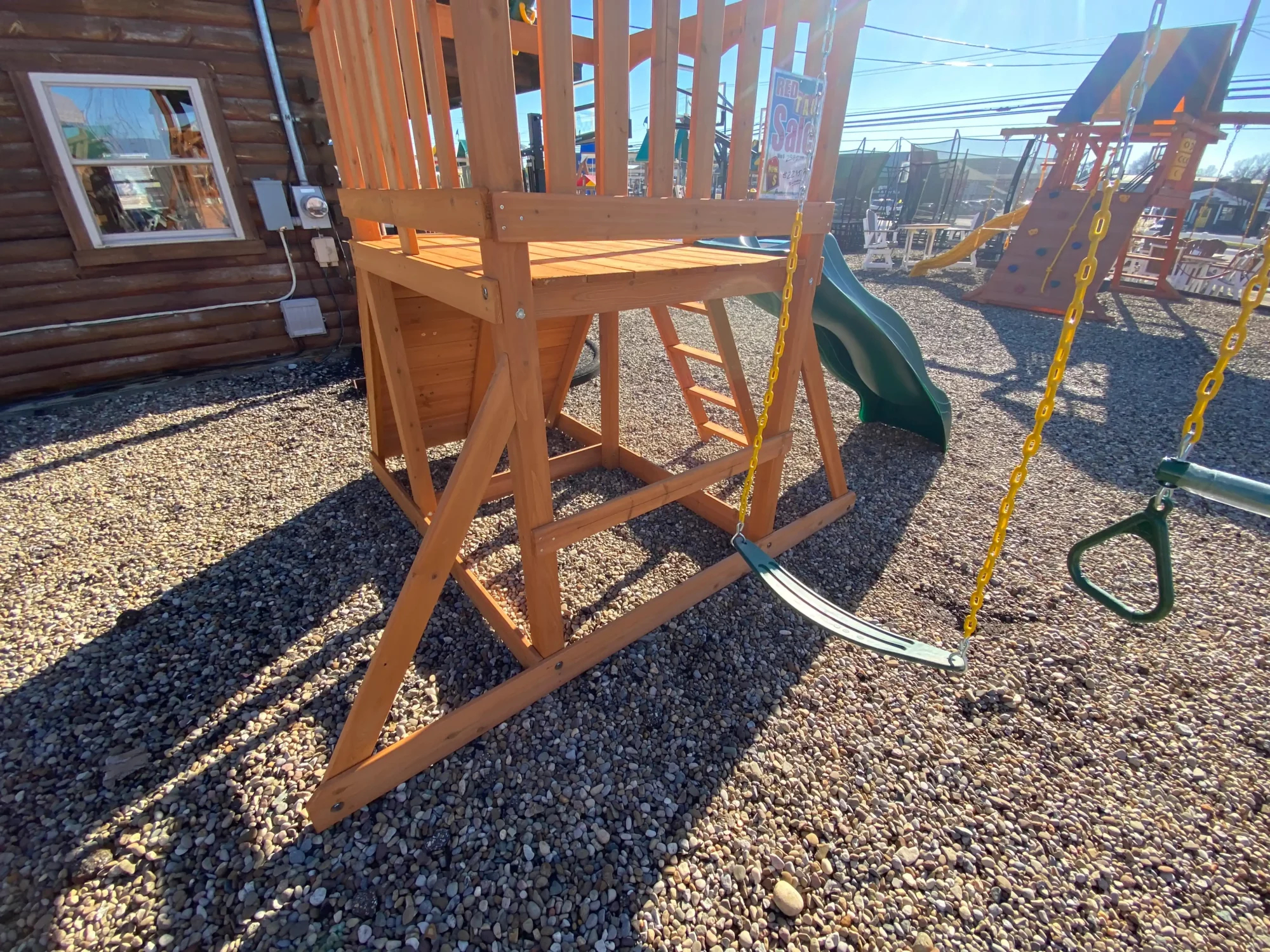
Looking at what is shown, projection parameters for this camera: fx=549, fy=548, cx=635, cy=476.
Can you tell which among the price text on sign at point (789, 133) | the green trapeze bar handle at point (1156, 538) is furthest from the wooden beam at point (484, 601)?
the green trapeze bar handle at point (1156, 538)

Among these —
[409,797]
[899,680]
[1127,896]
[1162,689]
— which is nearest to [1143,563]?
[1162,689]

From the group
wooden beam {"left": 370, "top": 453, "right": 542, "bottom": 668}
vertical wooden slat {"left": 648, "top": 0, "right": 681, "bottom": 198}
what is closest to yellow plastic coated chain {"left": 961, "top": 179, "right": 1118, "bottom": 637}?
vertical wooden slat {"left": 648, "top": 0, "right": 681, "bottom": 198}

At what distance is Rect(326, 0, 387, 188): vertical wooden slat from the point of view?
6.77 feet

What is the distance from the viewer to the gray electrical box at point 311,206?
5.18 m

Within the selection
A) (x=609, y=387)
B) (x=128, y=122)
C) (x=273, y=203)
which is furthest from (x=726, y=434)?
(x=128, y=122)

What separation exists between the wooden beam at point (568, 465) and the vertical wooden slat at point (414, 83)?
6.34 feet

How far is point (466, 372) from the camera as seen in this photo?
11.3 ft

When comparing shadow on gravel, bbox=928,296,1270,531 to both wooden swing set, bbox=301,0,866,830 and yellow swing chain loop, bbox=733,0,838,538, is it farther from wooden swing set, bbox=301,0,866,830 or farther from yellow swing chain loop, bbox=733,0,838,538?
yellow swing chain loop, bbox=733,0,838,538

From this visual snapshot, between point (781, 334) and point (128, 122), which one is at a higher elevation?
point (128, 122)

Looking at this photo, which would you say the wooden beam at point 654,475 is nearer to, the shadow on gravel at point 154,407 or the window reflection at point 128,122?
the shadow on gravel at point 154,407

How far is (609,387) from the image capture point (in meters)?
3.66

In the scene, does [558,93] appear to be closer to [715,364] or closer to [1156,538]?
[1156,538]

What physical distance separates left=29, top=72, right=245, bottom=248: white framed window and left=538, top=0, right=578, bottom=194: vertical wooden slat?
202 inches

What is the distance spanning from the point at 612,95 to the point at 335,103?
1.79 meters
